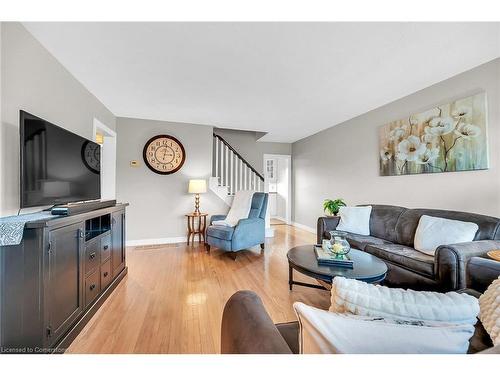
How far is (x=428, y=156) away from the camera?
107 inches

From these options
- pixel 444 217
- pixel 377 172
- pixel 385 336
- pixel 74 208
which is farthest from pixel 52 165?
pixel 377 172

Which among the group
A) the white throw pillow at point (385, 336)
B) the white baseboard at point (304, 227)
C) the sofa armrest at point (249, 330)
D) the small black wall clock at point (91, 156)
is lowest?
the white baseboard at point (304, 227)

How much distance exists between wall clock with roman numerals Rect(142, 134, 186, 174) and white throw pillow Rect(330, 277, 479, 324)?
3.96 meters

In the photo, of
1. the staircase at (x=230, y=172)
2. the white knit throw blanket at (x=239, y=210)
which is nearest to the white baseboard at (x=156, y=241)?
the white knit throw blanket at (x=239, y=210)

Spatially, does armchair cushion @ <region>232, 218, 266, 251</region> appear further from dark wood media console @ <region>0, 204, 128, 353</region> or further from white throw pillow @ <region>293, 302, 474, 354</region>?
white throw pillow @ <region>293, 302, 474, 354</region>

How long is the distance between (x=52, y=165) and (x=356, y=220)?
3295mm

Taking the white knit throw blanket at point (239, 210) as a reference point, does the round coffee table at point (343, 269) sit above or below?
below

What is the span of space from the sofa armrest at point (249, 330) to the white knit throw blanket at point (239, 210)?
274 cm

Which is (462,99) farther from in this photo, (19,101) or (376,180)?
(19,101)

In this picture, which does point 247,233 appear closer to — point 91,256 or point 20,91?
point 91,256

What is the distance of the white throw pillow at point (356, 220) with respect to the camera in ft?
9.58

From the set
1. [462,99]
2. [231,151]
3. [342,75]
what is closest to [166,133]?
[231,151]

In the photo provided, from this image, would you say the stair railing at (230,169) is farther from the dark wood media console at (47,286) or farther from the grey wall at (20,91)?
the dark wood media console at (47,286)
